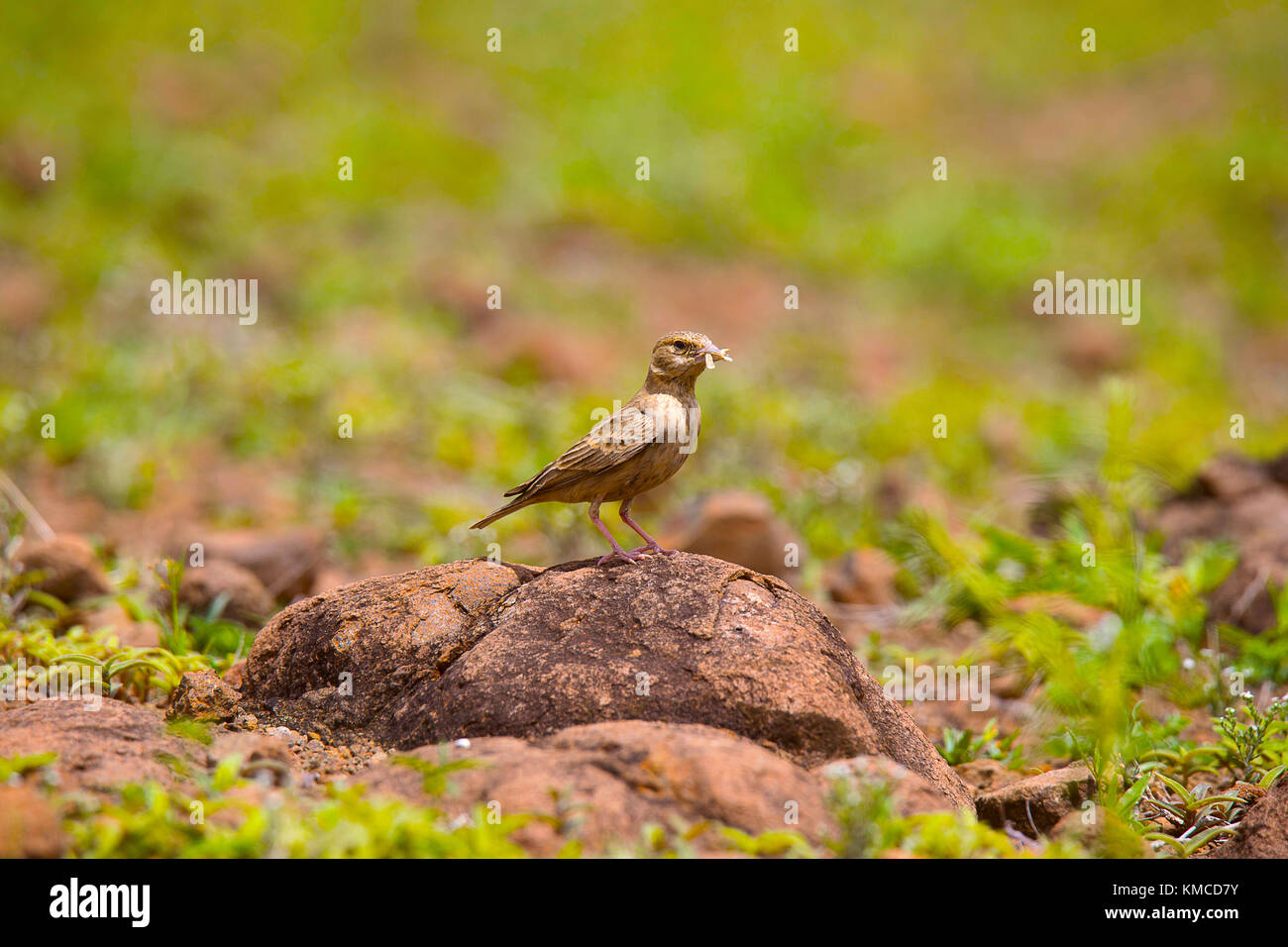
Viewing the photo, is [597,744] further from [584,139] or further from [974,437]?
Result: [584,139]

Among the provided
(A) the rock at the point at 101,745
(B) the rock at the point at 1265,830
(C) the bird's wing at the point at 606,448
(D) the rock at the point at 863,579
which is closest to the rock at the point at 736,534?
(D) the rock at the point at 863,579

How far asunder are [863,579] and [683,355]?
3.76 m

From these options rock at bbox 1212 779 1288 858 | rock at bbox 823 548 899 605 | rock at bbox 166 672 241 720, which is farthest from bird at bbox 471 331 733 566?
rock at bbox 823 548 899 605

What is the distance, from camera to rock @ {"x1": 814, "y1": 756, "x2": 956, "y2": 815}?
391 centimetres

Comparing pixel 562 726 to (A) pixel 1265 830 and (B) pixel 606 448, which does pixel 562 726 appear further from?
(A) pixel 1265 830

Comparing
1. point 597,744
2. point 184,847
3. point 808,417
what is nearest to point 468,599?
point 597,744

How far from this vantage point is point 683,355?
529 centimetres

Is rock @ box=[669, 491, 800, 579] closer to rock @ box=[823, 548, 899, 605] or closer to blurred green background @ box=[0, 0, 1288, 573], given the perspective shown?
rock @ box=[823, 548, 899, 605]

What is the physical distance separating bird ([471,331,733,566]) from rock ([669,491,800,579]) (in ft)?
9.54

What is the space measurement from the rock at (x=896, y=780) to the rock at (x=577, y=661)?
0.23m

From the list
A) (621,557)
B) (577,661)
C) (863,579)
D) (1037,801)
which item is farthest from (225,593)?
(1037,801)

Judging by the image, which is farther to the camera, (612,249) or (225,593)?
(612,249)

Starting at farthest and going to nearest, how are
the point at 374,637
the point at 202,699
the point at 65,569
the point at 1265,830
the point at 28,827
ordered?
1. the point at 65,569
2. the point at 374,637
3. the point at 202,699
4. the point at 1265,830
5. the point at 28,827

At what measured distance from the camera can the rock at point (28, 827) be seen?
3.43 metres
